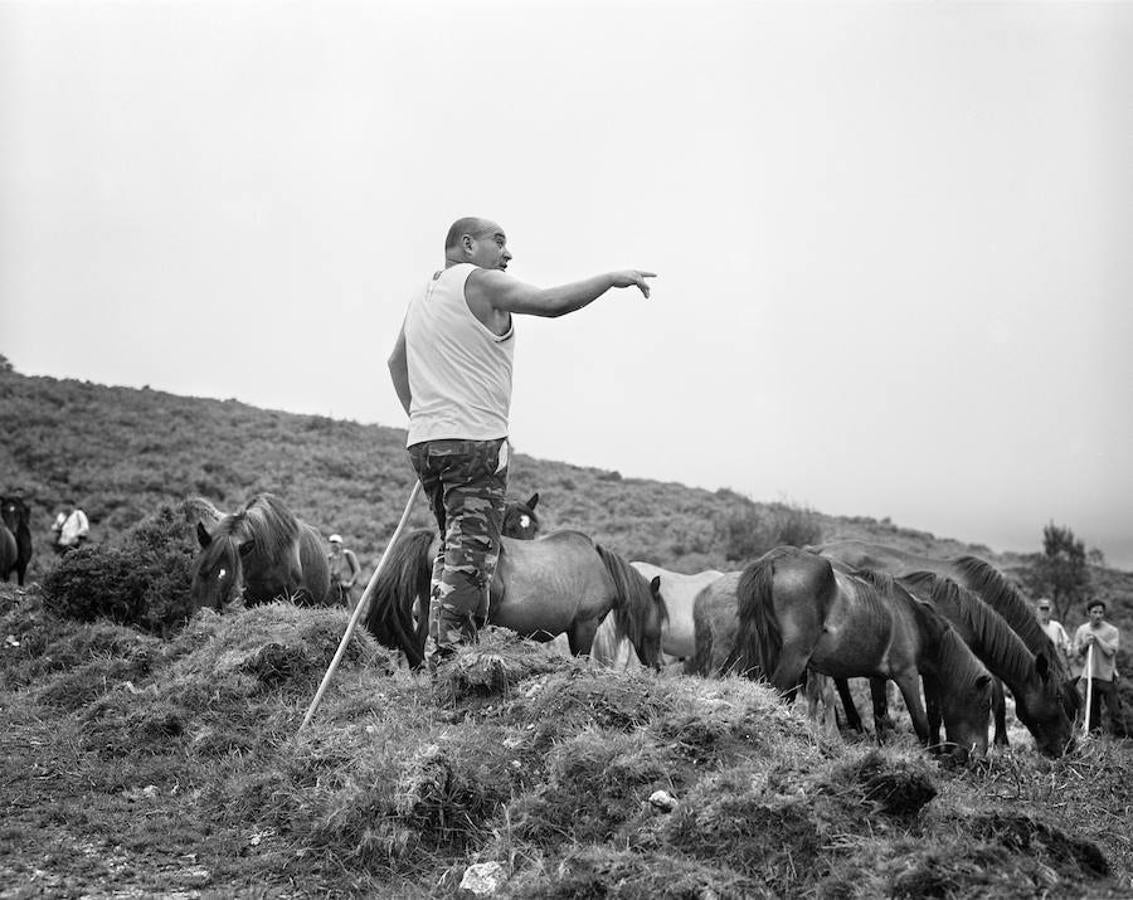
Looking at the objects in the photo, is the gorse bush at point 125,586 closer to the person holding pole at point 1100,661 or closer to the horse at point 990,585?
the horse at point 990,585

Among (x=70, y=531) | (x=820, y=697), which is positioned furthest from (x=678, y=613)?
(x=70, y=531)

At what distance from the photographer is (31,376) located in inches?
1729

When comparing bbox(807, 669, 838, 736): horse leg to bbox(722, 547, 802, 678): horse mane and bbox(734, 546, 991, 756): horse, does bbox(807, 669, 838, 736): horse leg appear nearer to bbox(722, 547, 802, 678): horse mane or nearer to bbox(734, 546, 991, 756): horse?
bbox(734, 546, 991, 756): horse

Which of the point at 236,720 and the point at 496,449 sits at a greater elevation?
the point at 496,449

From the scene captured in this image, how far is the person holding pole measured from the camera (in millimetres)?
14922

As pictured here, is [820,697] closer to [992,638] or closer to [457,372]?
[992,638]

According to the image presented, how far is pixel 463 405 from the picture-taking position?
20.0 feet

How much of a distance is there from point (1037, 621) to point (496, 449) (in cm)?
844

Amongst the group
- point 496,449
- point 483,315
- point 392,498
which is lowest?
point 392,498

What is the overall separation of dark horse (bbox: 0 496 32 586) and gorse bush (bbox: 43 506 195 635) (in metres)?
9.68

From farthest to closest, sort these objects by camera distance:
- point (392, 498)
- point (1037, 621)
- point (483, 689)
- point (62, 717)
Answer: point (392, 498)
point (1037, 621)
point (62, 717)
point (483, 689)

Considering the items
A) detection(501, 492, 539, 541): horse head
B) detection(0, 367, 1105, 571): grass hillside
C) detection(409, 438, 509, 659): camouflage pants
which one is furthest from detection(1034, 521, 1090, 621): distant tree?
detection(409, 438, 509, 659): camouflage pants

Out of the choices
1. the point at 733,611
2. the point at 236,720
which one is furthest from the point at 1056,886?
the point at 733,611

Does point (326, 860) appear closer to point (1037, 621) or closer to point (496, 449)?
point (496, 449)
